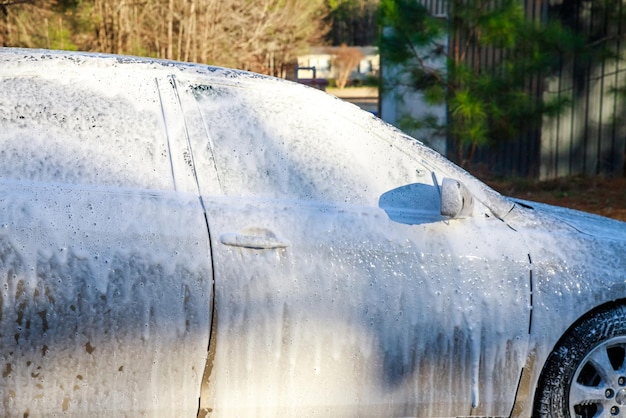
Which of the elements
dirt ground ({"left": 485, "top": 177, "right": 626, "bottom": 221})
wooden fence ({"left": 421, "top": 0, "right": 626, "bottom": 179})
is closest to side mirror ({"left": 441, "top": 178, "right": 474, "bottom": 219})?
dirt ground ({"left": 485, "top": 177, "right": 626, "bottom": 221})

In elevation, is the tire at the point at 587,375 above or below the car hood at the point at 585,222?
below

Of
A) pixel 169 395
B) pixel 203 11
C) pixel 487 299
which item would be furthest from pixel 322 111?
pixel 203 11

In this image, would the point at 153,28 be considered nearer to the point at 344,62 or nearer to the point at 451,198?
the point at 451,198

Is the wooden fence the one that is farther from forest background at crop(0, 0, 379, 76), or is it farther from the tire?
the tire

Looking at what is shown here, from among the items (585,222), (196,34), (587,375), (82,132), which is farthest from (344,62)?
(82,132)

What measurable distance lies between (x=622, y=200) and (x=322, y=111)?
881 centimetres

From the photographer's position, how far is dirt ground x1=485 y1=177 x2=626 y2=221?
468 inches

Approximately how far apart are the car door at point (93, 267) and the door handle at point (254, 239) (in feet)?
0.32

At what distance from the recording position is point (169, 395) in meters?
3.69

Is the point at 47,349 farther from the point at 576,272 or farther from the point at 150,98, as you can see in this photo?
the point at 576,272

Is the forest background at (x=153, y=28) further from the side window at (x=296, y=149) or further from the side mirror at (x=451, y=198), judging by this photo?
the side mirror at (x=451, y=198)

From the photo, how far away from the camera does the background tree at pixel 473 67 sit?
484 inches

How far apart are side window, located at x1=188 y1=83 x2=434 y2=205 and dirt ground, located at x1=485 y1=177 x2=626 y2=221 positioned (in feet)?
24.5

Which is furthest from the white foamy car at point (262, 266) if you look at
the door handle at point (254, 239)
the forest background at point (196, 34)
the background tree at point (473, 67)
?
the background tree at point (473, 67)
